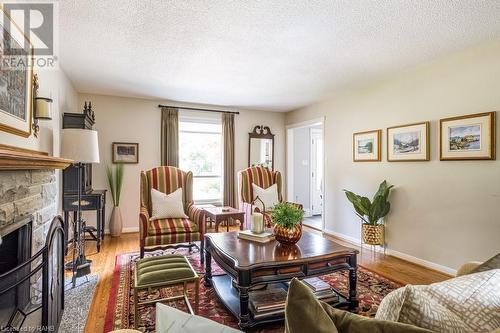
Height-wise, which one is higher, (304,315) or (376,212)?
(304,315)

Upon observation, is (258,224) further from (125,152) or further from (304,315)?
(125,152)

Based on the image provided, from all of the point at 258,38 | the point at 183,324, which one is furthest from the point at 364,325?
the point at 258,38

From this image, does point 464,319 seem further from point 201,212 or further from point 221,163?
point 221,163

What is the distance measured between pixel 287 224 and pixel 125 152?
11.7 ft

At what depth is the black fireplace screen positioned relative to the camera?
4.92 ft

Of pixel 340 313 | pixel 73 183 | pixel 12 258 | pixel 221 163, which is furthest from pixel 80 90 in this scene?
pixel 340 313

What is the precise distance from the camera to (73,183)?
3469 mm

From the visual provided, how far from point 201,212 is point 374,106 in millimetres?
2815

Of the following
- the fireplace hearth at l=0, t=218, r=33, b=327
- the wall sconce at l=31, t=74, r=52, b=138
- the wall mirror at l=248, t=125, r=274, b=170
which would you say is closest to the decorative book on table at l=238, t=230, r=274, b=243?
the fireplace hearth at l=0, t=218, r=33, b=327

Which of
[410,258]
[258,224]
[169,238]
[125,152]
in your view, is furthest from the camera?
[125,152]

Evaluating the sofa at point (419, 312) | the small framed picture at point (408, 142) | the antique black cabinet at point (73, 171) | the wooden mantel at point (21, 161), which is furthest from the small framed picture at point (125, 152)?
the sofa at point (419, 312)

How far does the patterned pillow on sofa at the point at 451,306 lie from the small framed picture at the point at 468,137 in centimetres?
259

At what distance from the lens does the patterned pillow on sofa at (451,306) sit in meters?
0.66

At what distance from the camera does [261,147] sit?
19.3ft
